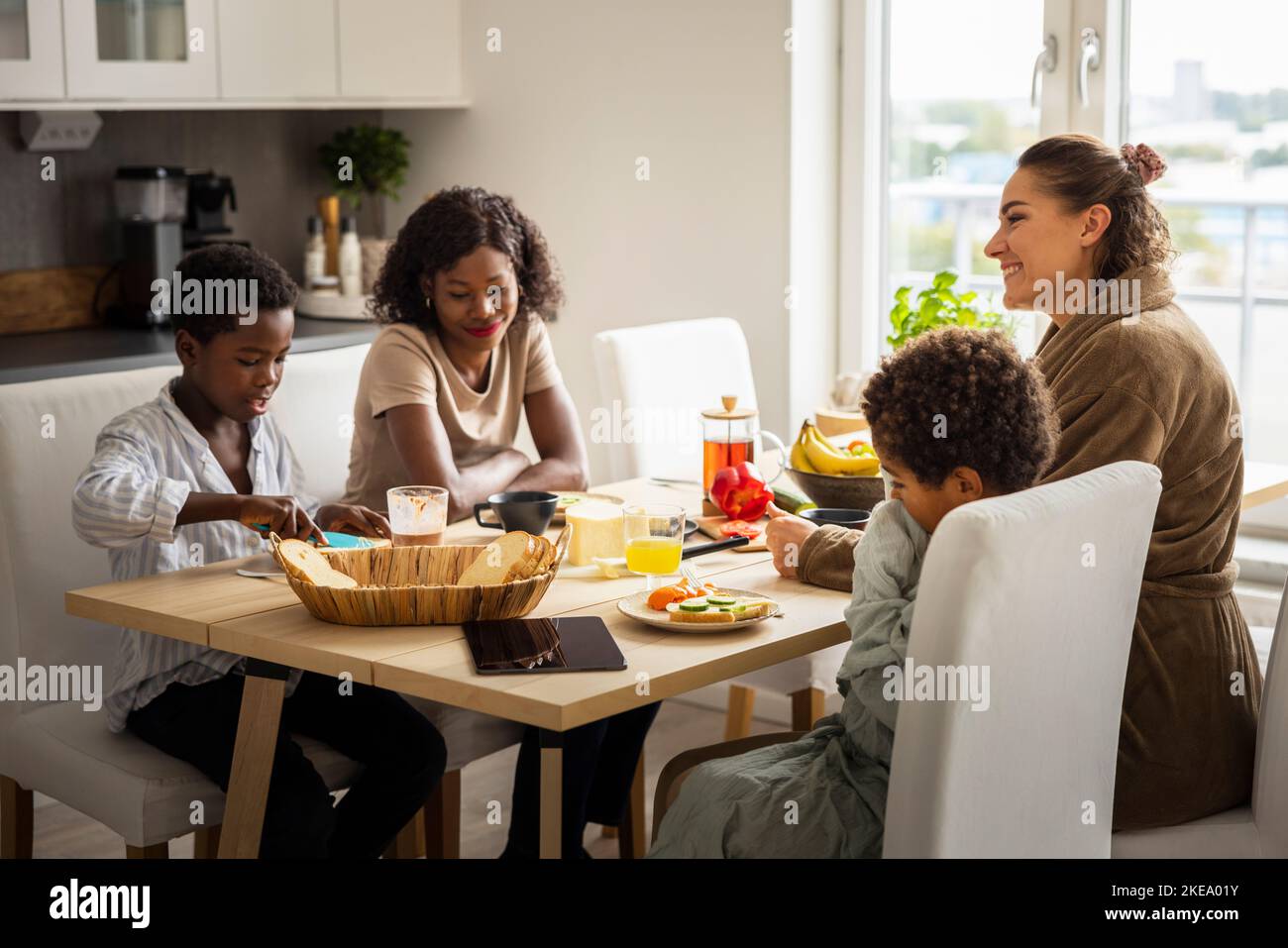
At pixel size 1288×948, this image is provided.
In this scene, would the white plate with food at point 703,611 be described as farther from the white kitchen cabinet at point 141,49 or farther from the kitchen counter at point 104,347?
the white kitchen cabinet at point 141,49

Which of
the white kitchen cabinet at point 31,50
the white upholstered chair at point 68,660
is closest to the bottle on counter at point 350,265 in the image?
the white kitchen cabinet at point 31,50

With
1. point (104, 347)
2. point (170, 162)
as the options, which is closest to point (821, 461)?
point (104, 347)

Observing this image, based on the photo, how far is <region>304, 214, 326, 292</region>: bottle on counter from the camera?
3.80 m

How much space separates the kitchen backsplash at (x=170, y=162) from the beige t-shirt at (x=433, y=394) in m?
1.29

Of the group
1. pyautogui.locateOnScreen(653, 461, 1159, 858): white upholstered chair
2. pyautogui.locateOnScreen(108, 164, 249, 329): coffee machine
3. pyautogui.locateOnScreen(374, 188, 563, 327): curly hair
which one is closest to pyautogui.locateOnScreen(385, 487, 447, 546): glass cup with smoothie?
pyautogui.locateOnScreen(374, 188, 563, 327): curly hair

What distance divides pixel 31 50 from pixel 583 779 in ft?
6.12

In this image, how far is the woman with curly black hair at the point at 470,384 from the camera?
2.43 m

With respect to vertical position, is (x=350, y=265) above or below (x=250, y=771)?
above

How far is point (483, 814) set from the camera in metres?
2.94

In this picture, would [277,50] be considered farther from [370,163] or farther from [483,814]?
[483,814]

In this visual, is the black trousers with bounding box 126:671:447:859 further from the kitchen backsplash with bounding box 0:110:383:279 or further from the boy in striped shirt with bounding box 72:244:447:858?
the kitchen backsplash with bounding box 0:110:383:279

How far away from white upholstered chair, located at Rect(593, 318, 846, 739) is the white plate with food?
875 mm

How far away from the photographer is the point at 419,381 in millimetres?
2455
